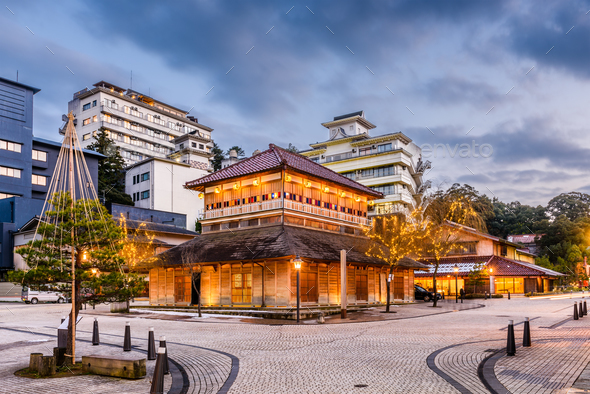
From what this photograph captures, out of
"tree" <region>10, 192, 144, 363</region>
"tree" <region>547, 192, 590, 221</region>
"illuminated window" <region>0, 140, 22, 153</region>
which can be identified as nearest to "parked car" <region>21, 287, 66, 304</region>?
"illuminated window" <region>0, 140, 22, 153</region>

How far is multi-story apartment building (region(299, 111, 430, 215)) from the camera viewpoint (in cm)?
7012

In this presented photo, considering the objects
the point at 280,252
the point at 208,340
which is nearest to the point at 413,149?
the point at 280,252

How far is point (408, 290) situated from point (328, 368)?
3235 cm

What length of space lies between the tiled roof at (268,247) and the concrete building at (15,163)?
27801 millimetres

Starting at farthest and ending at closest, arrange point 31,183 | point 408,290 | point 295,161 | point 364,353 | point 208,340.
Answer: point 31,183 < point 408,290 < point 295,161 < point 208,340 < point 364,353

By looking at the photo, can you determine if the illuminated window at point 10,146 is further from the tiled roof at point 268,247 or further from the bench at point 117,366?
the bench at point 117,366

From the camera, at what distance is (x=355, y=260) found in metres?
31.4

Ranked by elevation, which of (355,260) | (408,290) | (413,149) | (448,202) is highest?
(413,149)

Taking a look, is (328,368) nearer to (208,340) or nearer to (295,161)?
(208,340)

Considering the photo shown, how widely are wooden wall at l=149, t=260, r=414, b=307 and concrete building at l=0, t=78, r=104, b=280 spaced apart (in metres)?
26.5

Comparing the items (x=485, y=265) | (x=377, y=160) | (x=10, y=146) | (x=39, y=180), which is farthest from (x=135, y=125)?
(x=485, y=265)

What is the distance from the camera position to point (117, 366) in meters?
9.76

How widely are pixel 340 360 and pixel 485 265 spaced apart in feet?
157

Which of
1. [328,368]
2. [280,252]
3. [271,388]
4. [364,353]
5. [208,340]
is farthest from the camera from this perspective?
[280,252]
